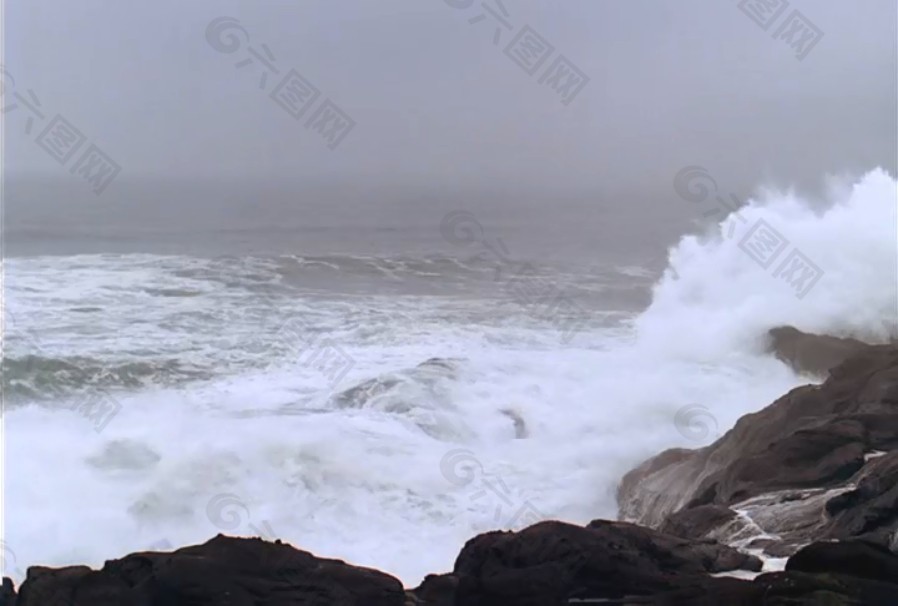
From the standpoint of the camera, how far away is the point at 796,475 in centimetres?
822

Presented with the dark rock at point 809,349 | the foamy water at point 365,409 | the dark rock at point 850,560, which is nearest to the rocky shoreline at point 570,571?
the dark rock at point 850,560

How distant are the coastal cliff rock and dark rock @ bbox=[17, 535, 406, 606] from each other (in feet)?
9.92

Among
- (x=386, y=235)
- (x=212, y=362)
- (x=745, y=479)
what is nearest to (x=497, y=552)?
(x=745, y=479)

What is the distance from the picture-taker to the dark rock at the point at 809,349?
14.6m

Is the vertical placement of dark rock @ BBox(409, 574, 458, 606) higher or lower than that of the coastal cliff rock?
lower

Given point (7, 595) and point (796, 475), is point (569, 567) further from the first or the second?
point (7, 595)

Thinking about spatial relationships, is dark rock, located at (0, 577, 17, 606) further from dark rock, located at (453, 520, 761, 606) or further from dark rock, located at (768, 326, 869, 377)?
dark rock, located at (768, 326, 869, 377)

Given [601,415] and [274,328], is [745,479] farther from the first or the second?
[274,328]

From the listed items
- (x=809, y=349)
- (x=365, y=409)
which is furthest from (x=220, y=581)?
(x=809, y=349)

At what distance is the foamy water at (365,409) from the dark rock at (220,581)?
12.2ft

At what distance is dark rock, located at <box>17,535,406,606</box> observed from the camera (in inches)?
219

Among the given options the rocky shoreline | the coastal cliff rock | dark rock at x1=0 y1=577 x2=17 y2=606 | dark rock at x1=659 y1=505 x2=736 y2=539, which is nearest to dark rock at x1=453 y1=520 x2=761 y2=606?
the rocky shoreline

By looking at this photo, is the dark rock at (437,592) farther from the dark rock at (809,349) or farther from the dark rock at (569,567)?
the dark rock at (809,349)

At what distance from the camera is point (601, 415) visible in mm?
13875
